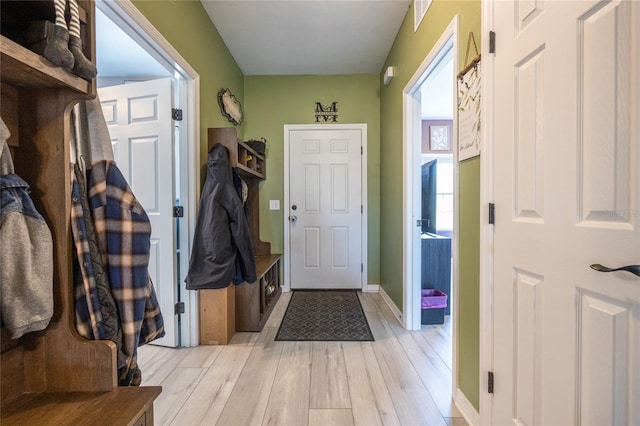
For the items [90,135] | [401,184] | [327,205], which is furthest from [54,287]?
[327,205]

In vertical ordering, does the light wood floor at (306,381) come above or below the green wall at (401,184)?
below

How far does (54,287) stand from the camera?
770 mm

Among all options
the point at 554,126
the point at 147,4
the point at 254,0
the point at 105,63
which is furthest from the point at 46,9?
the point at 105,63

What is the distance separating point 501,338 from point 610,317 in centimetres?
50

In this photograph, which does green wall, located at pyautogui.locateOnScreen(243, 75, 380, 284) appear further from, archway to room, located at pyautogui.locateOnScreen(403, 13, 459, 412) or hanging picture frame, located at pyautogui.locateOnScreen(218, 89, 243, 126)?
archway to room, located at pyautogui.locateOnScreen(403, 13, 459, 412)

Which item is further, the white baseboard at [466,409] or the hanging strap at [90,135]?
the white baseboard at [466,409]

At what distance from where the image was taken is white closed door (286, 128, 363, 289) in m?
3.74

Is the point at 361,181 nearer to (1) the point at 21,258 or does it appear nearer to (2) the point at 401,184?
(2) the point at 401,184

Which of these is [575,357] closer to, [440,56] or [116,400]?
[116,400]

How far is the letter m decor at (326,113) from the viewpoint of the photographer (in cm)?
374

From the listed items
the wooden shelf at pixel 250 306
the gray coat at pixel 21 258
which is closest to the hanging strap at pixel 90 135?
the gray coat at pixel 21 258

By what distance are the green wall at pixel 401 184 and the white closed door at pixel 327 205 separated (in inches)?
13.5

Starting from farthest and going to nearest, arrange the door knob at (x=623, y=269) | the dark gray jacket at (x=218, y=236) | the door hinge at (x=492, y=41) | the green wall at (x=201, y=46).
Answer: the dark gray jacket at (x=218, y=236) → the green wall at (x=201, y=46) → the door hinge at (x=492, y=41) → the door knob at (x=623, y=269)

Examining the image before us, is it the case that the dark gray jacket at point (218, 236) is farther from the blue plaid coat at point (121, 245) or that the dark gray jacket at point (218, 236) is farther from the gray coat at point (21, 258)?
the gray coat at point (21, 258)
